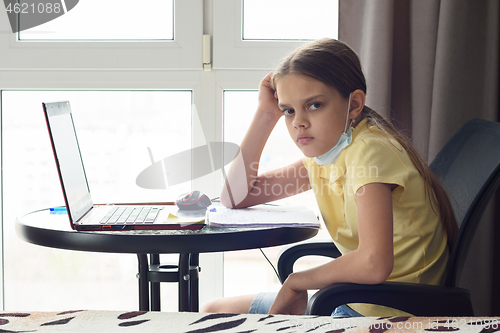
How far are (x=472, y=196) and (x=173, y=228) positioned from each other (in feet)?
2.19

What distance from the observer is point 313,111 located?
107cm

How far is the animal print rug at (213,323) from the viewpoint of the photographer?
59 cm

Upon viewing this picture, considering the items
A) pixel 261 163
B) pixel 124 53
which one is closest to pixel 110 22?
pixel 124 53

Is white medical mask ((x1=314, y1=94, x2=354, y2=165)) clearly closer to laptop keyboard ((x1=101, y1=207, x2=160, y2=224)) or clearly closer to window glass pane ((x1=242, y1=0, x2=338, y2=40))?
laptop keyboard ((x1=101, y1=207, x2=160, y2=224))

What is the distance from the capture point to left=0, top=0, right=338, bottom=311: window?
1.78 meters

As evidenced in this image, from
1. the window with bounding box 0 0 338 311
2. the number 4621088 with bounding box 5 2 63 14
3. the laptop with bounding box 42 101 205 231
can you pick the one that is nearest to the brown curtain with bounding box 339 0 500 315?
the window with bounding box 0 0 338 311

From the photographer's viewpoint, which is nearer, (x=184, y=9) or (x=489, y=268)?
(x=489, y=268)

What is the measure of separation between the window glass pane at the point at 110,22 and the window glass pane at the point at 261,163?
0.41 metres

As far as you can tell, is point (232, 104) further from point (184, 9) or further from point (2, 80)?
point (2, 80)

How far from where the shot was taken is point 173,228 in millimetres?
978

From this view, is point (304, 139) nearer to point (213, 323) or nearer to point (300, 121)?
point (300, 121)

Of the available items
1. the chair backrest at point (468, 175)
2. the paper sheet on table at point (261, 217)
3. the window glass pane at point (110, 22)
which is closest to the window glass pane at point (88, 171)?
the window glass pane at point (110, 22)

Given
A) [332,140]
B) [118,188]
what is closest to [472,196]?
[332,140]

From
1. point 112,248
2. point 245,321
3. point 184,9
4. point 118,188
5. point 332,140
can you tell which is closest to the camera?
point 245,321
